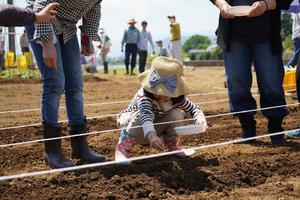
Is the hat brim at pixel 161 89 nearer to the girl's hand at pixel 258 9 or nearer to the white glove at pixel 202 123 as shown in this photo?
the white glove at pixel 202 123

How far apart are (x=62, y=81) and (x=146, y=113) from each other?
66 centimetres

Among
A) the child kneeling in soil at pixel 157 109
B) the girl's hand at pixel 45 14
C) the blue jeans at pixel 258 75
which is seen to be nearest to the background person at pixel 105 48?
the blue jeans at pixel 258 75

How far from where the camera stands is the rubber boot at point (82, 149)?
3797 mm

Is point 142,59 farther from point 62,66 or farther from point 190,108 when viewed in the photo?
point 62,66

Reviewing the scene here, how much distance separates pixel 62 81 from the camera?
359 cm

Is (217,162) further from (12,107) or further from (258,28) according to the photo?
(12,107)

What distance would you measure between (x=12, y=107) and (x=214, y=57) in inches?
1054

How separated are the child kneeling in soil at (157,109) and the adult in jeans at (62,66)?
31cm

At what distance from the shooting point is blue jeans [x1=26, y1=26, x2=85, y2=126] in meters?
3.54

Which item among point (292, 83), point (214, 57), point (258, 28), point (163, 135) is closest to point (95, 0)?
point (163, 135)

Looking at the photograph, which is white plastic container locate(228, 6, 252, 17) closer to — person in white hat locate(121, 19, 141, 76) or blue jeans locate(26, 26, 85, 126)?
blue jeans locate(26, 26, 85, 126)

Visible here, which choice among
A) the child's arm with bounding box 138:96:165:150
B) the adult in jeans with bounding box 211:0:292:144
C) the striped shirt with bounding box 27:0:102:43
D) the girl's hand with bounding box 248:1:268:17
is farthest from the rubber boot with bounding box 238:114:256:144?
the striped shirt with bounding box 27:0:102:43

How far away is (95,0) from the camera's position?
3.75 meters

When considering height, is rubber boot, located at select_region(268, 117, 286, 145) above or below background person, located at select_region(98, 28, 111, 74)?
below
